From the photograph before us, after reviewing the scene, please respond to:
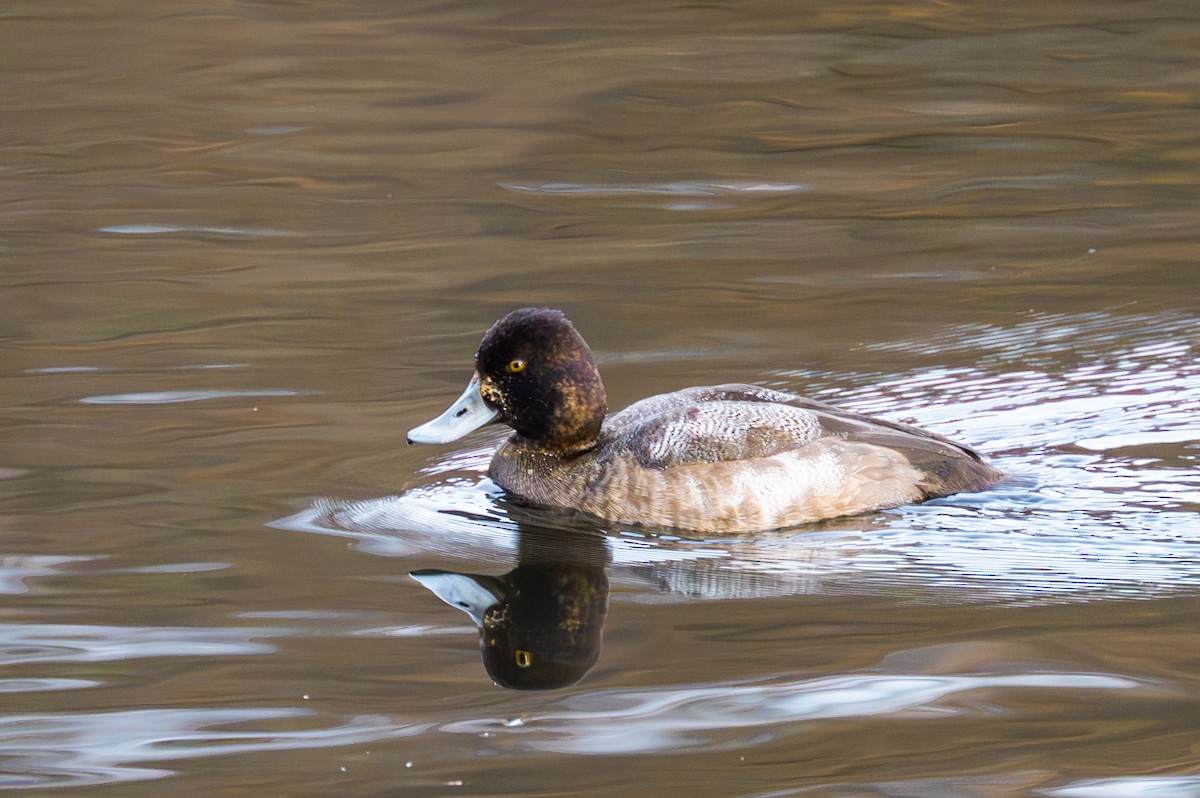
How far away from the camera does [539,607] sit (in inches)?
241

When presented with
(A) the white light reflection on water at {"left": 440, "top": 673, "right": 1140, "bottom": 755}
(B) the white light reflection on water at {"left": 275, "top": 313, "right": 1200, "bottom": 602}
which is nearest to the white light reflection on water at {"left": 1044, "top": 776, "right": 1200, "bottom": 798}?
(A) the white light reflection on water at {"left": 440, "top": 673, "right": 1140, "bottom": 755}

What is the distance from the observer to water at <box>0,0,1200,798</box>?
16.9 ft

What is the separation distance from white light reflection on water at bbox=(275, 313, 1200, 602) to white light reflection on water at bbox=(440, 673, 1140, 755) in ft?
2.56

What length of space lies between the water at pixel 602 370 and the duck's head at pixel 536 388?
1.16ft

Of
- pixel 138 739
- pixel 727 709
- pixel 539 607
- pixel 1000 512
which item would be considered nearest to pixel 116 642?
pixel 138 739

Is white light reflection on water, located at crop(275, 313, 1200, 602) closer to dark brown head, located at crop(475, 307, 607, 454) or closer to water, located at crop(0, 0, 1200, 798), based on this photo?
water, located at crop(0, 0, 1200, 798)

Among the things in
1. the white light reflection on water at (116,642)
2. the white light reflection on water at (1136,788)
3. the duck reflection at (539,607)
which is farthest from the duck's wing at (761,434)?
the white light reflection on water at (1136,788)

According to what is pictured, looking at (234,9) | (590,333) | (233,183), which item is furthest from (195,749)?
(234,9)

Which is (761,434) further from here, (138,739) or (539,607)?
(138,739)

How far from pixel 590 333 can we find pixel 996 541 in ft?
11.1

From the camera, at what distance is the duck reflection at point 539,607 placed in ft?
18.3

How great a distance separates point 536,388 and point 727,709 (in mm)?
2402

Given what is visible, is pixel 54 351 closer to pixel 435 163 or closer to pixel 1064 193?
pixel 435 163

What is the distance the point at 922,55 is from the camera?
52.1 feet
